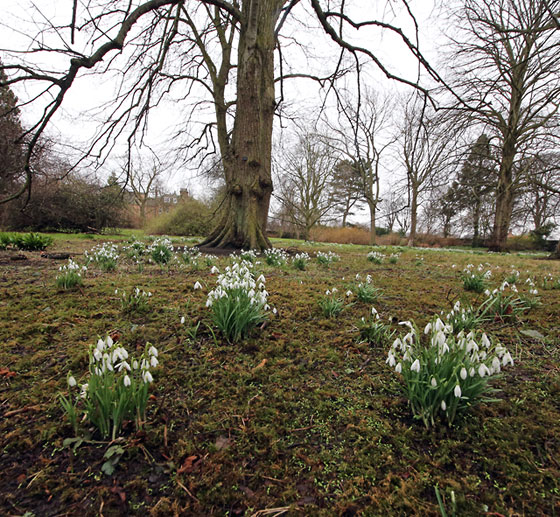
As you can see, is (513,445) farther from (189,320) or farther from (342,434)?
(189,320)

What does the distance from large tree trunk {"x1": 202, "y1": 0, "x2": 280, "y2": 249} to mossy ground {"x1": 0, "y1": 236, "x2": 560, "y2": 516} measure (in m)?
4.80

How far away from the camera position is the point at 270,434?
133 centimetres

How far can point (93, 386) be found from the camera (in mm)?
1245

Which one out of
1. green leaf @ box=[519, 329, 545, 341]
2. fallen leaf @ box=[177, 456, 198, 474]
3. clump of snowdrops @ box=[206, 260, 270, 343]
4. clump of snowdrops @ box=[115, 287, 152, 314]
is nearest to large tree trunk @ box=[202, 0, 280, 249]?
clump of snowdrops @ box=[115, 287, 152, 314]

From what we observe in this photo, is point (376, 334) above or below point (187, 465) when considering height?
above

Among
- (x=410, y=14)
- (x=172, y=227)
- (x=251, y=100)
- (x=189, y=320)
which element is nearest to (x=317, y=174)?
(x=172, y=227)

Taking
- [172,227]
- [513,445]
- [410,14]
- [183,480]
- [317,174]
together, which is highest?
[317,174]

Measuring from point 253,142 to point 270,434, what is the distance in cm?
663

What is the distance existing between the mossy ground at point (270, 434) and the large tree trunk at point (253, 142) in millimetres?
4795

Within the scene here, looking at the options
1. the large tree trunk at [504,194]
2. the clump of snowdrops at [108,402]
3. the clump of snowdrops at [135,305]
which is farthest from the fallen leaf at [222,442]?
the large tree trunk at [504,194]

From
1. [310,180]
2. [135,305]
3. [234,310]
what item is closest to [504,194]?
[310,180]

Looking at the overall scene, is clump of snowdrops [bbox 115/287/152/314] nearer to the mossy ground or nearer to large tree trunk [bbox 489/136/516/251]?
the mossy ground

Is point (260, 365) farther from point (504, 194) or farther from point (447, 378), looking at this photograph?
point (504, 194)

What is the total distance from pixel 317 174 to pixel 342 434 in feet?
87.7
